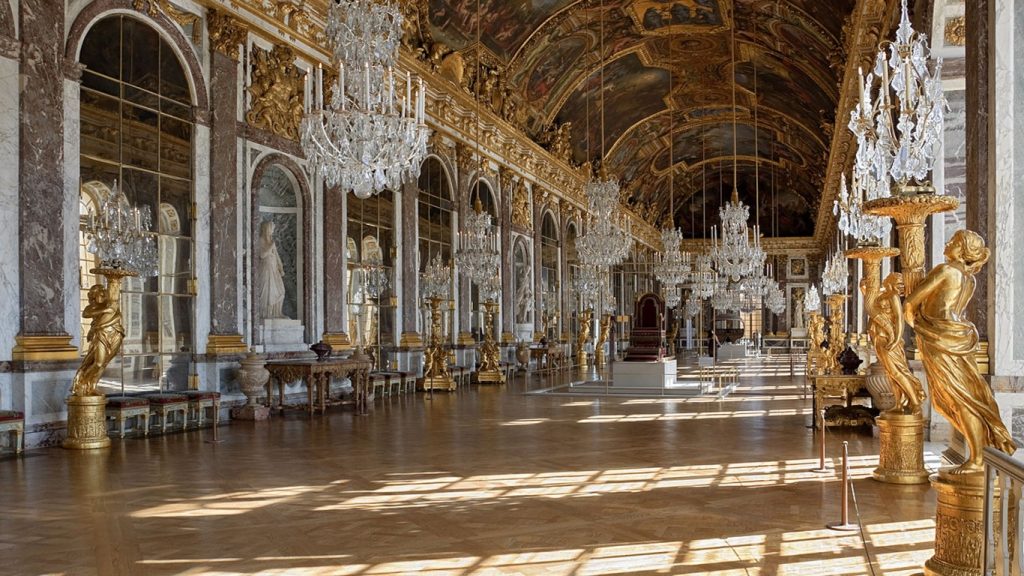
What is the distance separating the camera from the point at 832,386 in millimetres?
10281

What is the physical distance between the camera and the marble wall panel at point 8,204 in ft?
28.1

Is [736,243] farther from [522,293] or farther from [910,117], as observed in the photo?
[910,117]

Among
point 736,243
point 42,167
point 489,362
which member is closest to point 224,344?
point 42,167

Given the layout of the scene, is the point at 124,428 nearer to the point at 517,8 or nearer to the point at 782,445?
the point at 782,445

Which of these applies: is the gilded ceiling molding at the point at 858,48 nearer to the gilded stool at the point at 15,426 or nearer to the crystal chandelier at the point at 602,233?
the crystal chandelier at the point at 602,233

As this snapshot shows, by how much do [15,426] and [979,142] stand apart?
9054 millimetres

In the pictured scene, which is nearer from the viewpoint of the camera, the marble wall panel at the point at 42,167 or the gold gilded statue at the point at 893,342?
the gold gilded statue at the point at 893,342

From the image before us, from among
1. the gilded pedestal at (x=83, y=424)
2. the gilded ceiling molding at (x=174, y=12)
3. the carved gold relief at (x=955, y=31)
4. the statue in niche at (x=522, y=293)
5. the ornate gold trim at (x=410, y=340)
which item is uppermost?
the gilded ceiling molding at (x=174, y=12)

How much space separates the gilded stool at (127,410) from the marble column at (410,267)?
25.0 feet

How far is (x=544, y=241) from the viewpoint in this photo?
92.6 feet

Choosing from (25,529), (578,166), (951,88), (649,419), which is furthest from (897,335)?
(578,166)

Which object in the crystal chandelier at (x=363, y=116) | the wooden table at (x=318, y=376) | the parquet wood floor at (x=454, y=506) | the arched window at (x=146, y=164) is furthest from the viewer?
the wooden table at (x=318, y=376)

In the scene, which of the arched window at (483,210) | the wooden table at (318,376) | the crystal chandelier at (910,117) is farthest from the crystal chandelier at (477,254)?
the crystal chandelier at (910,117)

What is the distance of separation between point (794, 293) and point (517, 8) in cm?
3412
